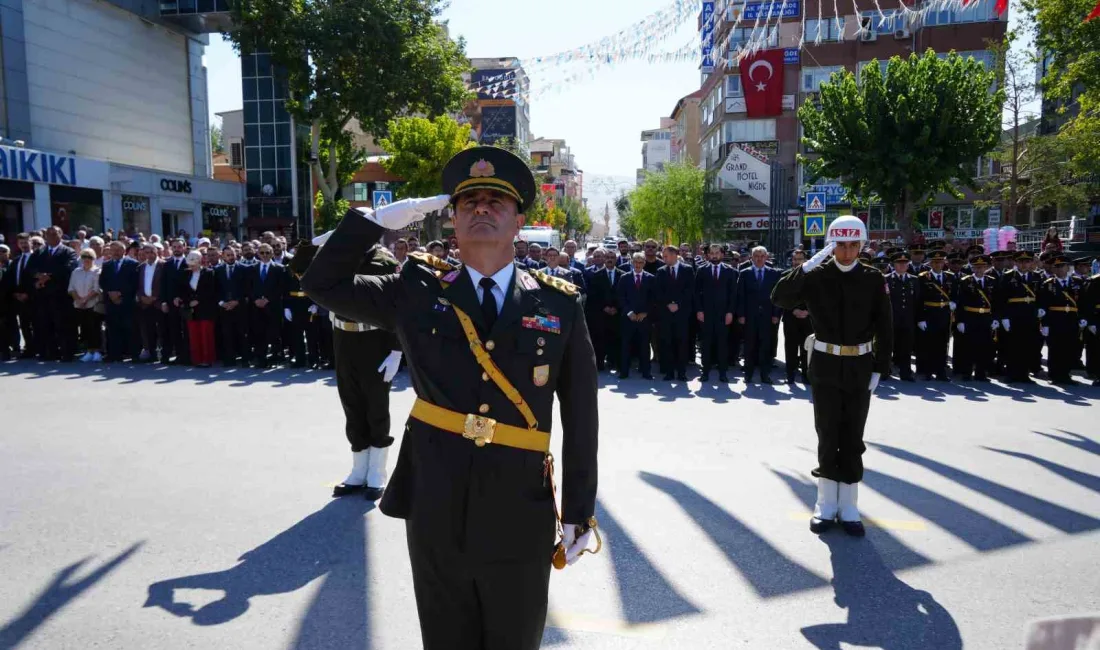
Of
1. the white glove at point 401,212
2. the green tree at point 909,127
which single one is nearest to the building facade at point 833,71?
the green tree at point 909,127

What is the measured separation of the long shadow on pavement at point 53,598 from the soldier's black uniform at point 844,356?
4.63m

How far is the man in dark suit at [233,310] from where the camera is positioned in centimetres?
1268

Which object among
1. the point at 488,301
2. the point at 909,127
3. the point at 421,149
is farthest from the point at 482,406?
the point at 421,149

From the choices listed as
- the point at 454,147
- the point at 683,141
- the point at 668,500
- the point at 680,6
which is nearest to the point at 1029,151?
the point at 454,147

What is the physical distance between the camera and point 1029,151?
32.4 metres

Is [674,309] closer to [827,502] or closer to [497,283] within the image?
[827,502]

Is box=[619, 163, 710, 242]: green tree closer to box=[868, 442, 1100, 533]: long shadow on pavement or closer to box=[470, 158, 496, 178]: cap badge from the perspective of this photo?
box=[868, 442, 1100, 533]: long shadow on pavement

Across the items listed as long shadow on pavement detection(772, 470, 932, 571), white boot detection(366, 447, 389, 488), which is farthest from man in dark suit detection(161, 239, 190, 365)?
long shadow on pavement detection(772, 470, 932, 571)

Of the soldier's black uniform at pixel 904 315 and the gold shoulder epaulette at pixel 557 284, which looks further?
the soldier's black uniform at pixel 904 315

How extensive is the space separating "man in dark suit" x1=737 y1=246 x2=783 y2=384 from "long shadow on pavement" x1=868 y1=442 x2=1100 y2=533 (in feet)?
16.3

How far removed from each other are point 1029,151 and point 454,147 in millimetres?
24794

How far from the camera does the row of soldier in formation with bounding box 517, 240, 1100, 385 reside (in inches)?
461

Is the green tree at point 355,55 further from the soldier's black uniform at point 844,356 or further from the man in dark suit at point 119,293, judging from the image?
the soldier's black uniform at point 844,356

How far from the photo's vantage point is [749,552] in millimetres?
4840
